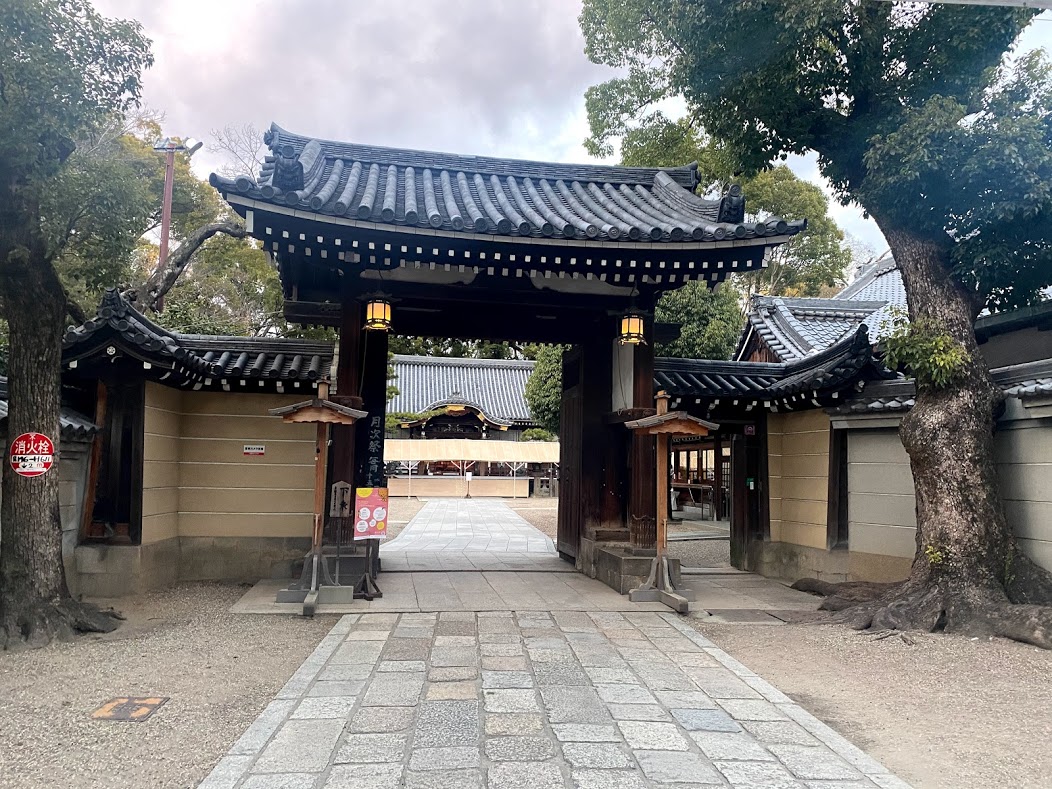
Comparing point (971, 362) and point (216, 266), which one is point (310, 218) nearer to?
point (971, 362)

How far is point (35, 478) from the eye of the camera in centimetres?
571

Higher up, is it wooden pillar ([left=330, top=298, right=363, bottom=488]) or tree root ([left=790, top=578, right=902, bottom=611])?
wooden pillar ([left=330, top=298, right=363, bottom=488])

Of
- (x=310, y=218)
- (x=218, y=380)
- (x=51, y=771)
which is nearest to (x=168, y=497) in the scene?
(x=218, y=380)

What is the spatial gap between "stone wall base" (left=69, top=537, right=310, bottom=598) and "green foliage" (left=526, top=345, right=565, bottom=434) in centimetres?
1380

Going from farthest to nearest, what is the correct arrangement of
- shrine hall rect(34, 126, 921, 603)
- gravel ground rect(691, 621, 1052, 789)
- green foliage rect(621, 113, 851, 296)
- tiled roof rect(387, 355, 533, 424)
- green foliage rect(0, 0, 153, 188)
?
tiled roof rect(387, 355, 533, 424) → green foliage rect(621, 113, 851, 296) → shrine hall rect(34, 126, 921, 603) → green foliage rect(0, 0, 153, 188) → gravel ground rect(691, 621, 1052, 789)

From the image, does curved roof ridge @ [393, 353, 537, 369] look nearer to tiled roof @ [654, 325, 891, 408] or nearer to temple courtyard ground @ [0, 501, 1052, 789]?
tiled roof @ [654, 325, 891, 408]

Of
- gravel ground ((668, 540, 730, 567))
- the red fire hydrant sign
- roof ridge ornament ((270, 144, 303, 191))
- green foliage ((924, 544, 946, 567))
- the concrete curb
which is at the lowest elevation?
gravel ground ((668, 540, 730, 567))

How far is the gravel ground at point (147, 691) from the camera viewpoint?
3.39m

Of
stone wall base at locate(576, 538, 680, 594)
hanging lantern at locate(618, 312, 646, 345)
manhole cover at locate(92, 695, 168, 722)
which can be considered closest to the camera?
manhole cover at locate(92, 695, 168, 722)

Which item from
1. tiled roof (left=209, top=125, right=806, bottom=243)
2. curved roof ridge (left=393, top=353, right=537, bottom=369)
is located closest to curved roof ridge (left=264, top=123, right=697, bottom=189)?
tiled roof (left=209, top=125, right=806, bottom=243)

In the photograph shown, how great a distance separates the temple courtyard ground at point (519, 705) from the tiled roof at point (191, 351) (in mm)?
2641

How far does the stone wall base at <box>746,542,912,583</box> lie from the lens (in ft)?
26.1

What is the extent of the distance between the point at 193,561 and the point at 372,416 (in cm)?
287

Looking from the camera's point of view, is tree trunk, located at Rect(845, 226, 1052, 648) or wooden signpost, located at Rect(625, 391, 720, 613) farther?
wooden signpost, located at Rect(625, 391, 720, 613)
